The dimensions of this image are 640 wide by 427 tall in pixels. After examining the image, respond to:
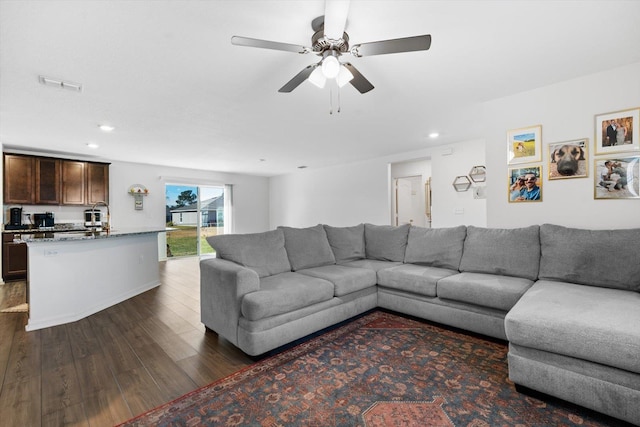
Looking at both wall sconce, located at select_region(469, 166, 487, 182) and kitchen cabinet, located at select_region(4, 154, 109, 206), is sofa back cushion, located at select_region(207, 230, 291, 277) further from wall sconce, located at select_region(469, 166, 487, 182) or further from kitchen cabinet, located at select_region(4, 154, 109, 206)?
kitchen cabinet, located at select_region(4, 154, 109, 206)

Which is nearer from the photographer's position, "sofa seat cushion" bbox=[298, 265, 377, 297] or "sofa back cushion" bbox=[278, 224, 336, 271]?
"sofa seat cushion" bbox=[298, 265, 377, 297]

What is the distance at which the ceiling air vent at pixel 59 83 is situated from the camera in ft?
8.49

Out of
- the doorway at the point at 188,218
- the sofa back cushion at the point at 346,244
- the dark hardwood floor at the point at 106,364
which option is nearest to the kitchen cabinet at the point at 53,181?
the doorway at the point at 188,218

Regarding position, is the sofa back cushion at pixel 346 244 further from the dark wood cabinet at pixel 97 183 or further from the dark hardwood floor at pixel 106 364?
the dark wood cabinet at pixel 97 183

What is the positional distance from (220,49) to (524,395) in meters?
3.20

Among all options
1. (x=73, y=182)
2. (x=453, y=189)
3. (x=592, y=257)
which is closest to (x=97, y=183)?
(x=73, y=182)

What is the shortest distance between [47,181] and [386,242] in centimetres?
648

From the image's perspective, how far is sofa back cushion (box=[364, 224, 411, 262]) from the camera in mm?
3625

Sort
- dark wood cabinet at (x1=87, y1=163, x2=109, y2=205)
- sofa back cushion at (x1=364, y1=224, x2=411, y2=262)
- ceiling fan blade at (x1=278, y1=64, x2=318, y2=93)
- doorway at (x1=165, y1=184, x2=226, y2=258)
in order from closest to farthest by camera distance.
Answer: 1. ceiling fan blade at (x1=278, y1=64, x2=318, y2=93)
2. sofa back cushion at (x1=364, y1=224, x2=411, y2=262)
3. dark wood cabinet at (x1=87, y1=163, x2=109, y2=205)
4. doorway at (x1=165, y1=184, x2=226, y2=258)

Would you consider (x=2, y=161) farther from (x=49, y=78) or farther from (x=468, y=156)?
(x=468, y=156)

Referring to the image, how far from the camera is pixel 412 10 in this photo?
5.94 ft

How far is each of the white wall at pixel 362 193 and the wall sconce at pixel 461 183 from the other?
3.5 inches

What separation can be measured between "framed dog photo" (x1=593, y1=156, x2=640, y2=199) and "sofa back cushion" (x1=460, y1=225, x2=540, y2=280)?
66cm

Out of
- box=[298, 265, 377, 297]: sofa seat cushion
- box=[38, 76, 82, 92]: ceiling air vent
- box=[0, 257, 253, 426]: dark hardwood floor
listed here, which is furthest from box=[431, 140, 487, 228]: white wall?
box=[38, 76, 82, 92]: ceiling air vent
